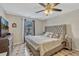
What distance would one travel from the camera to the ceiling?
5.06ft

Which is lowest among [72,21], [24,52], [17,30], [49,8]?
[24,52]

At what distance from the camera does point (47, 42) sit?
5.67 feet

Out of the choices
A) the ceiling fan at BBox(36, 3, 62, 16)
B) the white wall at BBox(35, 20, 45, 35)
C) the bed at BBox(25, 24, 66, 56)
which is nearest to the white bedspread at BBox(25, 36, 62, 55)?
the bed at BBox(25, 24, 66, 56)

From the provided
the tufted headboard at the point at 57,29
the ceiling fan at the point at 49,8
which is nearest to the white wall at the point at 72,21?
the tufted headboard at the point at 57,29

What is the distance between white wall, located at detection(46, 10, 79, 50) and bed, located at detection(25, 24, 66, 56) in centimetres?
10

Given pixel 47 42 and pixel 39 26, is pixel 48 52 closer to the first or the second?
pixel 47 42

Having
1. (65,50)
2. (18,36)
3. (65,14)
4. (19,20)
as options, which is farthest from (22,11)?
(65,50)

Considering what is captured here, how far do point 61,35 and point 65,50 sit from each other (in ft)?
0.92

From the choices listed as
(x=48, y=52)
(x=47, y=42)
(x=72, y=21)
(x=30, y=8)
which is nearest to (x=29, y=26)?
(x=30, y=8)

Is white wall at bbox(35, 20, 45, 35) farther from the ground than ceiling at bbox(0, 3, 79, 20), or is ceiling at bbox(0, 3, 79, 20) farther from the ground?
ceiling at bbox(0, 3, 79, 20)

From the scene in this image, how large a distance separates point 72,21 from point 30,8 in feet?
2.62

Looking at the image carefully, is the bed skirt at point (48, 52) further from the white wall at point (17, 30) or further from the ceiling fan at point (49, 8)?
the ceiling fan at point (49, 8)

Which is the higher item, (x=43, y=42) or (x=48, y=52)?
(x=43, y=42)

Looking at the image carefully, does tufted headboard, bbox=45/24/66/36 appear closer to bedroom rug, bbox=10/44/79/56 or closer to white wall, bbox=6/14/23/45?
bedroom rug, bbox=10/44/79/56
